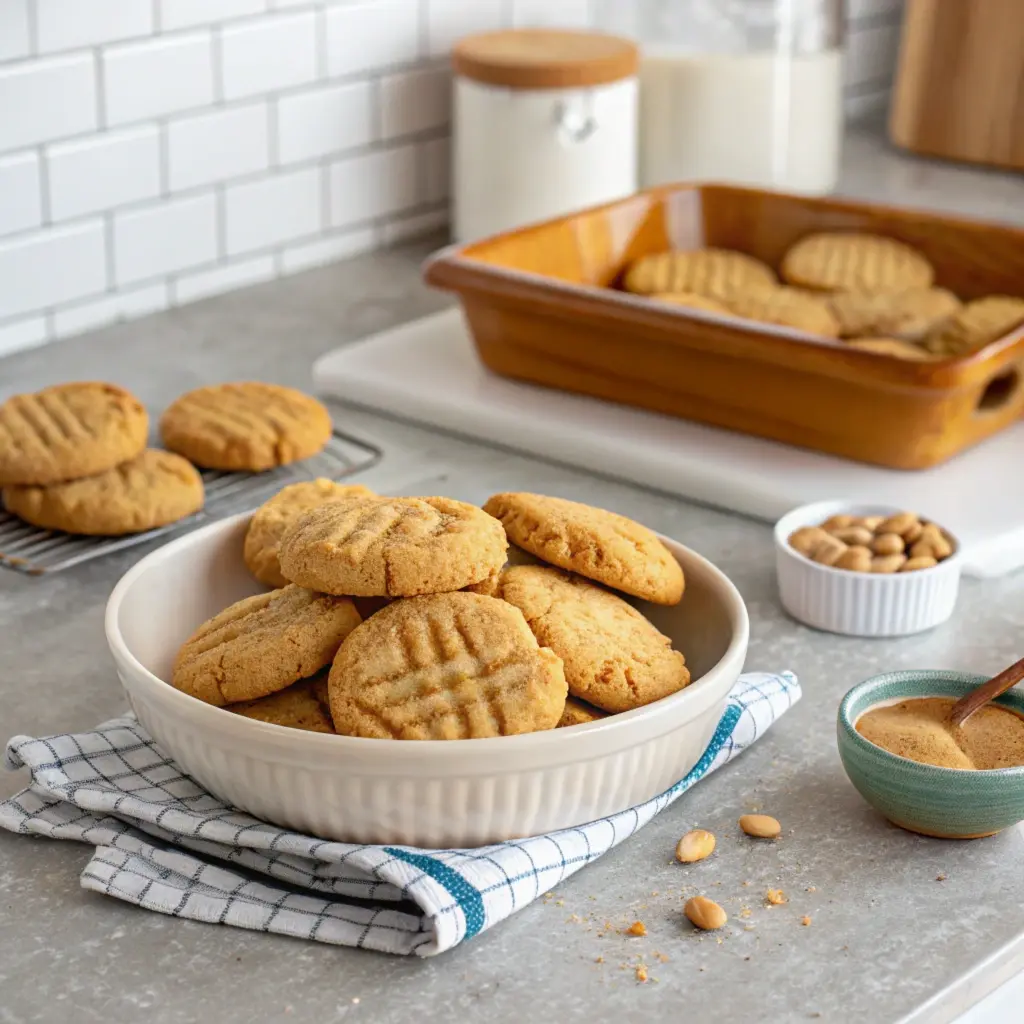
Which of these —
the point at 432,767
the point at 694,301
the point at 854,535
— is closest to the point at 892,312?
the point at 694,301

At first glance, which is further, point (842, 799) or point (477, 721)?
point (842, 799)

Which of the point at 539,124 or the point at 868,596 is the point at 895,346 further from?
the point at 539,124

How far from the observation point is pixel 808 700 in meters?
1.04

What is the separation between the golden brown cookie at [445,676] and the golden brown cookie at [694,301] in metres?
0.67

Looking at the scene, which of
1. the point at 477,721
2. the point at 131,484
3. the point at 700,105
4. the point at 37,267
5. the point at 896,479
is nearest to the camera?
the point at 477,721

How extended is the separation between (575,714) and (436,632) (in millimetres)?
85

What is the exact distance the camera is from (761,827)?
2.91ft

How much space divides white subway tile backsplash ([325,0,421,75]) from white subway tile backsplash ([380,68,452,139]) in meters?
0.03

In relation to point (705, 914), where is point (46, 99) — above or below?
above

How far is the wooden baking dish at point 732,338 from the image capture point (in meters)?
1.29

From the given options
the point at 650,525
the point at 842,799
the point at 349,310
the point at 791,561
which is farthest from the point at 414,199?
the point at 842,799

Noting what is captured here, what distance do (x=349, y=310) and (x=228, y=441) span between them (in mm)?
505

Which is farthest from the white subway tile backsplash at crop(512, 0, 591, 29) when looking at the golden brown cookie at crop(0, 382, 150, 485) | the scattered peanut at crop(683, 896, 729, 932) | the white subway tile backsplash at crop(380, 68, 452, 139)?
the scattered peanut at crop(683, 896, 729, 932)

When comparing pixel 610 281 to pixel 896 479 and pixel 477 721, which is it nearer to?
pixel 896 479
